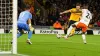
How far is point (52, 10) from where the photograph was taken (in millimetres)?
35375

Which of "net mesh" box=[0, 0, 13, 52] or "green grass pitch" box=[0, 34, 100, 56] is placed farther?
"net mesh" box=[0, 0, 13, 52]

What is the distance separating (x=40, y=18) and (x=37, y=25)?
59.1 inches

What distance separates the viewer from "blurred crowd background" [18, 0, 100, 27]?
33847 mm

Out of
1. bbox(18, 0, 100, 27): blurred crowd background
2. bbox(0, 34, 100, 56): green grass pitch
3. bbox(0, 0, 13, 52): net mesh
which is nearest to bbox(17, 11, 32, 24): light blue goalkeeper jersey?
bbox(0, 0, 13, 52): net mesh

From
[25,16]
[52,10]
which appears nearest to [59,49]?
[25,16]

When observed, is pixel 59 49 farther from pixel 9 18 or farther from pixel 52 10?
pixel 52 10

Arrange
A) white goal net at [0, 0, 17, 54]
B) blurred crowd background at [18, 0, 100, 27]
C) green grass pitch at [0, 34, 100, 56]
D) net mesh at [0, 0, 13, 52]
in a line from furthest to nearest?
blurred crowd background at [18, 0, 100, 27], net mesh at [0, 0, 13, 52], green grass pitch at [0, 34, 100, 56], white goal net at [0, 0, 17, 54]

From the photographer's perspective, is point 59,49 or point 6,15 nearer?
point 59,49

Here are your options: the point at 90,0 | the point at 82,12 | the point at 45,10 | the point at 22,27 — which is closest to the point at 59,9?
the point at 45,10

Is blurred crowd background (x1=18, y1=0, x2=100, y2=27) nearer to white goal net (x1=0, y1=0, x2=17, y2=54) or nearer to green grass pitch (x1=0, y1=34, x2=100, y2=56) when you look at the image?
green grass pitch (x1=0, y1=34, x2=100, y2=56)

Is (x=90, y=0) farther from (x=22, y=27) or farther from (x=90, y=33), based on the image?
(x=22, y=27)

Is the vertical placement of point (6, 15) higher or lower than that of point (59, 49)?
higher

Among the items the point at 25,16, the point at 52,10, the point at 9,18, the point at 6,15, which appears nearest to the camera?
the point at 9,18

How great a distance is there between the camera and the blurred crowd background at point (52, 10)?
33.8 metres
